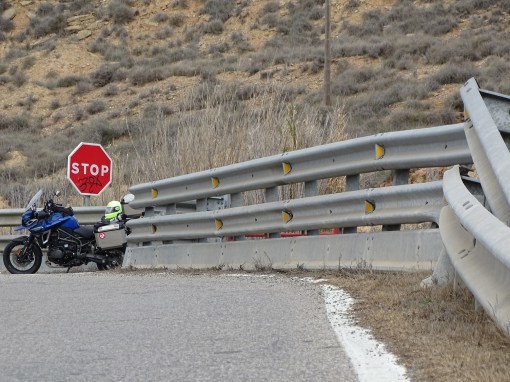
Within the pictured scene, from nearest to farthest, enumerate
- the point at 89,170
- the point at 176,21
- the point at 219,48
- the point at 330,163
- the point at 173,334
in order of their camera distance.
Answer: the point at 173,334 → the point at 330,163 → the point at 89,170 → the point at 219,48 → the point at 176,21

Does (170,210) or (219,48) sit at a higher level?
(170,210)

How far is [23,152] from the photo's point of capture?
35.9m

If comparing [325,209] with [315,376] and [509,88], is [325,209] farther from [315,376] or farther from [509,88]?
[509,88]

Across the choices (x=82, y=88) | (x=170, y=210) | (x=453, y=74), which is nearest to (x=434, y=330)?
(x=170, y=210)

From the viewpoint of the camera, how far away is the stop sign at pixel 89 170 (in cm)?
1669

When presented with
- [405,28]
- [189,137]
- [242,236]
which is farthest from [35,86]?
[242,236]

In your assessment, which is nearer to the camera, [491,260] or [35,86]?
[491,260]

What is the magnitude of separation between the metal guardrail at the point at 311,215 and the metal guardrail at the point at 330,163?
234mm

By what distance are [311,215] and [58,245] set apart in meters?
5.80

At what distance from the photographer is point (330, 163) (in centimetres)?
912

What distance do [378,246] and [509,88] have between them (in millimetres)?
21160

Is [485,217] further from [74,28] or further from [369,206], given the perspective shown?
[74,28]

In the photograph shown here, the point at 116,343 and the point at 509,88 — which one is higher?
the point at 116,343

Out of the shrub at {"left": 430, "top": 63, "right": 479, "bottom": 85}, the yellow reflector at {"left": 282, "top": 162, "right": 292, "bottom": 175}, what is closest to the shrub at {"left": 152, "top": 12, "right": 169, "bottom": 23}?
the shrub at {"left": 430, "top": 63, "right": 479, "bottom": 85}
